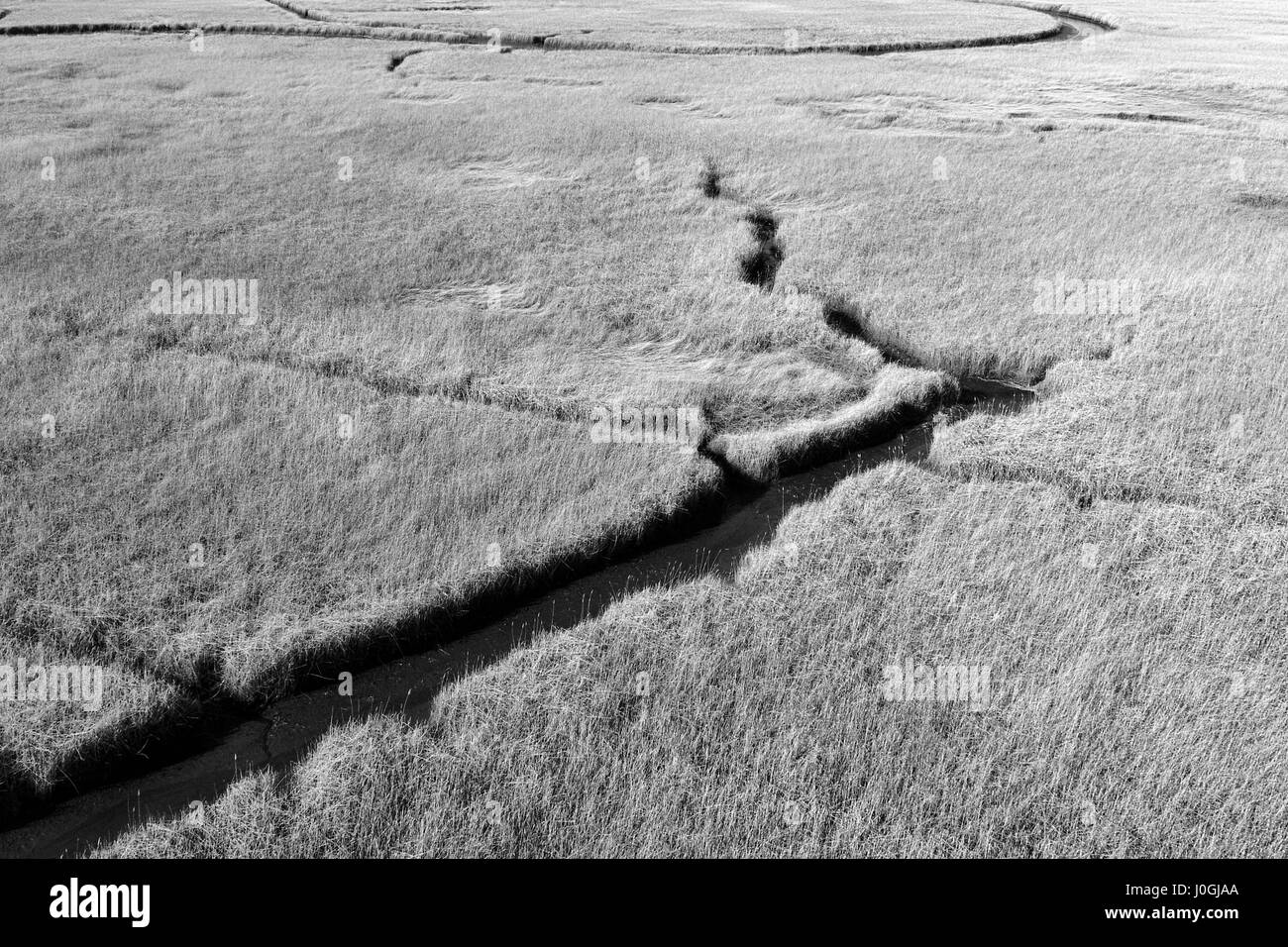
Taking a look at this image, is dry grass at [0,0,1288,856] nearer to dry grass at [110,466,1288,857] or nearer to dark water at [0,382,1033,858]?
dry grass at [110,466,1288,857]

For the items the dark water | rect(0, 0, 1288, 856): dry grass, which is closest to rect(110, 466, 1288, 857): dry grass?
rect(0, 0, 1288, 856): dry grass

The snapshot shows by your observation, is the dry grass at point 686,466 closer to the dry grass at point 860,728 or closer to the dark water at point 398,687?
the dry grass at point 860,728

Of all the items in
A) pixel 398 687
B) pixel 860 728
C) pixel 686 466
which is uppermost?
pixel 686 466

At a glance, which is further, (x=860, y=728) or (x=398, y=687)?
(x=398, y=687)

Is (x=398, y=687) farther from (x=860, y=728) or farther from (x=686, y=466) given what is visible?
(x=686, y=466)

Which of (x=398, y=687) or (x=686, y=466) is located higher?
(x=686, y=466)

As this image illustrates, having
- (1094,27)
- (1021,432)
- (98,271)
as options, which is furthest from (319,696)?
(1094,27)

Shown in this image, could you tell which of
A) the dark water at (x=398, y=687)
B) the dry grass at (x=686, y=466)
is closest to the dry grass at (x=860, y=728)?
the dry grass at (x=686, y=466)

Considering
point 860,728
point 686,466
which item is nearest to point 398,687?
point 860,728
